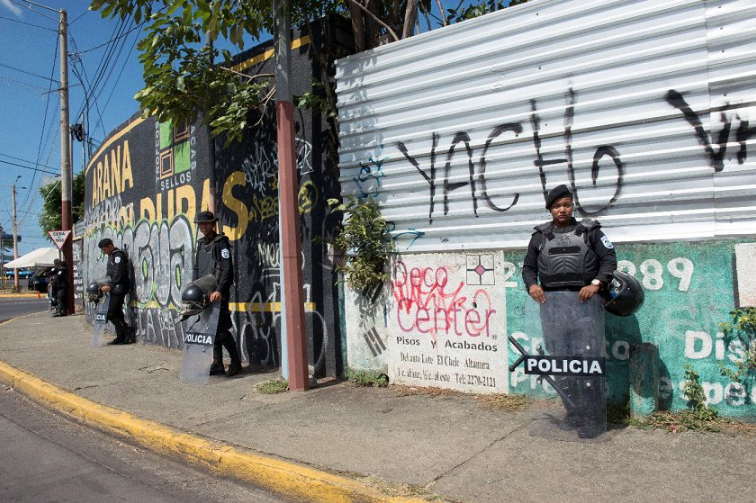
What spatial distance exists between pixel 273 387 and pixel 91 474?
2.09 meters

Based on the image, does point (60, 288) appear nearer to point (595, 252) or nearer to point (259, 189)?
point (259, 189)

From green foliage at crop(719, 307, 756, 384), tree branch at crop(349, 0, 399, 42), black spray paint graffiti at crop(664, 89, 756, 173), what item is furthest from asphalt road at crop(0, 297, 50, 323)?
green foliage at crop(719, 307, 756, 384)

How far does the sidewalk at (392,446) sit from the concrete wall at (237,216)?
88cm

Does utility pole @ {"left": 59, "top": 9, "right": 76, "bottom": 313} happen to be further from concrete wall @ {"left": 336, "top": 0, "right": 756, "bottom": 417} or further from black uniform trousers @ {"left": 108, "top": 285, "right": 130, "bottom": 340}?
concrete wall @ {"left": 336, "top": 0, "right": 756, "bottom": 417}

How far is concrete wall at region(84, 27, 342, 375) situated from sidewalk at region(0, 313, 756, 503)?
878 mm

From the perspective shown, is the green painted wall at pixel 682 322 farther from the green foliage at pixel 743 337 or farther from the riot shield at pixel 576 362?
the riot shield at pixel 576 362

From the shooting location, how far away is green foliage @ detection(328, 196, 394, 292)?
6125 millimetres

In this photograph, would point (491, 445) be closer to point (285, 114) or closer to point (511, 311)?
point (511, 311)

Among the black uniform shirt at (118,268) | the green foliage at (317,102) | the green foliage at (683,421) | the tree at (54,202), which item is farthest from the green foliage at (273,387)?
the tree at (54,202)

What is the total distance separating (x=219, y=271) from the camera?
7.02 metres

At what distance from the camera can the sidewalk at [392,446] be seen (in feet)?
11.5

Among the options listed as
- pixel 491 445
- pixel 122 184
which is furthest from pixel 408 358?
pixel 122 184

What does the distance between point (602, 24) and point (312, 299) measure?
4012mm

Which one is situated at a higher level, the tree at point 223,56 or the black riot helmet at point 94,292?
the tree at point 223,56
